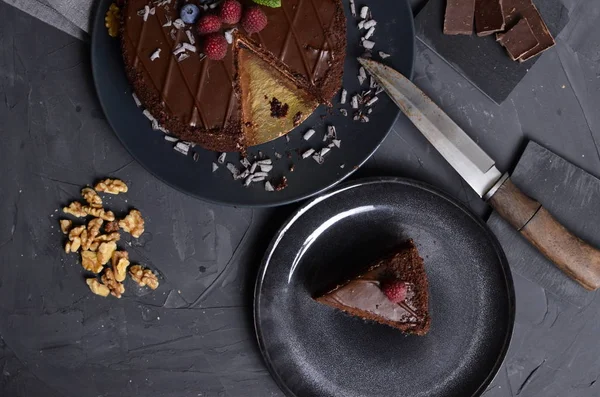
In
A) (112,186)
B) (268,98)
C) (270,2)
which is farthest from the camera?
(112,186)

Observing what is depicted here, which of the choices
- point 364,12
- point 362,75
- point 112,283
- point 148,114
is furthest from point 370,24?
point 112,283

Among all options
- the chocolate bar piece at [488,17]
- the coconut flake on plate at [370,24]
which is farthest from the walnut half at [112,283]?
the chocolate bar piece at [488,17]

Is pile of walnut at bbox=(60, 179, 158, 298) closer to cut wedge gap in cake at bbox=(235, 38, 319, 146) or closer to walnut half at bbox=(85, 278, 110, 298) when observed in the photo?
walnut half at bbox=(85, 278, 110, 298)

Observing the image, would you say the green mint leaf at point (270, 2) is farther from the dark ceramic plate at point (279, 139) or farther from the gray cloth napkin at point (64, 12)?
the gray cloth napkin at point (64, 12)

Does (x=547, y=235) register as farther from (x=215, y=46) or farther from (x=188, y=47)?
(x=188, y=47)

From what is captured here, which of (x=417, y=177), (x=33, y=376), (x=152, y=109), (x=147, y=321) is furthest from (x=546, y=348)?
(x=33, y=376)

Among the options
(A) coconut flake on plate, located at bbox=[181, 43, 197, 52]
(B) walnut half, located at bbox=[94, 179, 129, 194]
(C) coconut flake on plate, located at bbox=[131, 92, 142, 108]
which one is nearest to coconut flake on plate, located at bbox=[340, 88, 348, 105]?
(A) coconut flake on plate, located at bbox=[181, 43, 197, 52]

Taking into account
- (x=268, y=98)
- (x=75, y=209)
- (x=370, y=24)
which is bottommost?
(x=75, y=209)
